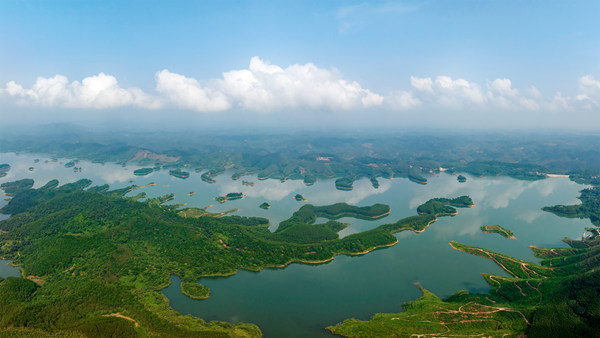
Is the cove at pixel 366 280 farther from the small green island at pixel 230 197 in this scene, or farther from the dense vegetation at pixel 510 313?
the small green island at pixel 230 197

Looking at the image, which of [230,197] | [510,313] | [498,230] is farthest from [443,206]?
[230,197]

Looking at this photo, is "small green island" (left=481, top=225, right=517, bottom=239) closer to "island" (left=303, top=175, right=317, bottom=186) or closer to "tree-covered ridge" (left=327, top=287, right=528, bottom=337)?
"tree-covered ridge" (left=327, top=287, right=528, bottom=337)

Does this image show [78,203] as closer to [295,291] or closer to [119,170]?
[295,291]

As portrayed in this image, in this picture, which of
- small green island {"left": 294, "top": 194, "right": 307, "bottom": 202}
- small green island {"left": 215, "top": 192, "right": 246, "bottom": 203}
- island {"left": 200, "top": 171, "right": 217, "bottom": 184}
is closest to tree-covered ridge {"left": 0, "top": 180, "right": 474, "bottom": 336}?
small green island {"left": 294, "top": 194, "right": 307, "bottom": 202}

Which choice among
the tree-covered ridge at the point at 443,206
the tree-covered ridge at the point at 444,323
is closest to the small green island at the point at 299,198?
the tree-covered ridge at the point at 443,206

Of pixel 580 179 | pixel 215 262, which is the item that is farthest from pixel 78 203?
pixel 580 179
